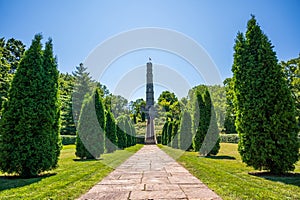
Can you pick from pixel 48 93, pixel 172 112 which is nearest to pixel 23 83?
pixel 48 93

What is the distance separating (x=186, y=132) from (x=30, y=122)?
11727 millimetres

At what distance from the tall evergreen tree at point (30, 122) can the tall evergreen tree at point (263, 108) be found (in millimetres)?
4880

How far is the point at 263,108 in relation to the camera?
17.6ft

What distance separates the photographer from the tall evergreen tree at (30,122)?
5.00 metres

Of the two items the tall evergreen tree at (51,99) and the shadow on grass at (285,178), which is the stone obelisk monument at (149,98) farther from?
the shadow on grass at (285,178)

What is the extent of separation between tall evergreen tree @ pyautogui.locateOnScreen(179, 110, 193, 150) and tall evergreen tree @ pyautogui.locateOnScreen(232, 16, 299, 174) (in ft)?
31.1

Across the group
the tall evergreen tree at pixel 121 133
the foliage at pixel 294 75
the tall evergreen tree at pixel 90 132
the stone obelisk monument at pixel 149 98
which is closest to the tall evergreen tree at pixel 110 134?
the tall evergreen tree at pixel 121 133

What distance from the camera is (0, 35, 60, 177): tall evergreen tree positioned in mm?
5004

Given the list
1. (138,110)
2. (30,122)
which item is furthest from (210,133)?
(138,110)

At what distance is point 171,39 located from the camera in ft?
43.3

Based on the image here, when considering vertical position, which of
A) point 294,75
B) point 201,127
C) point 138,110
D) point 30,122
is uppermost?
point 138,110

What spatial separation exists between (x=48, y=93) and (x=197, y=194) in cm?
431

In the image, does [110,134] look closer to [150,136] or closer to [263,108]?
[263,108]

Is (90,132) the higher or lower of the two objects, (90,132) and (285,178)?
the higher
